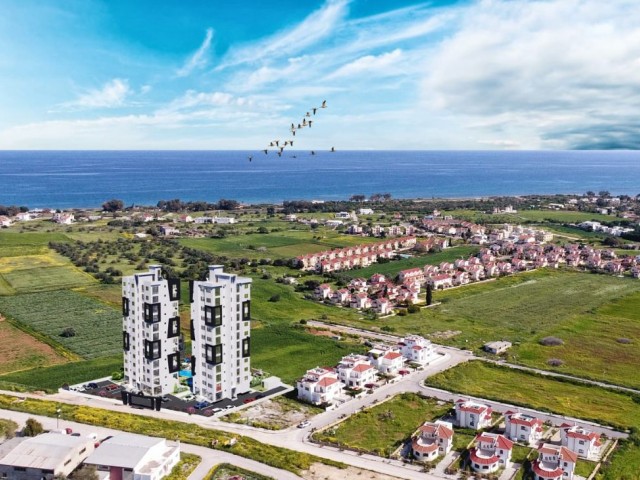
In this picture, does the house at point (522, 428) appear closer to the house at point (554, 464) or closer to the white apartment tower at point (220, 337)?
the house at point (554, 464)

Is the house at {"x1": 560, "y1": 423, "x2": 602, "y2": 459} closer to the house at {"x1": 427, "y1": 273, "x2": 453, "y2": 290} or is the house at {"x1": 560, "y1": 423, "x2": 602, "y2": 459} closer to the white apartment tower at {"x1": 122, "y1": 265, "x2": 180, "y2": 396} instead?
the white apartment tower at {"x1": 122, "y1": 265, "x2": 180, "y2": 396}

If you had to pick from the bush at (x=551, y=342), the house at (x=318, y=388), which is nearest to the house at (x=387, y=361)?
the house at (x=318, y=388)

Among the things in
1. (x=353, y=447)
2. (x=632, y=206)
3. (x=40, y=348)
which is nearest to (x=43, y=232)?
(x=40, y=348)

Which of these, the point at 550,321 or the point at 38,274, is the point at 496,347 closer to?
the point at 550,321

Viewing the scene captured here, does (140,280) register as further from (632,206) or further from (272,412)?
(632,206)

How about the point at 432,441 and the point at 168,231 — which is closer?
the point at 432,441

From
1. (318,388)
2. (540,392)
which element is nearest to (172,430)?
(318,388)
